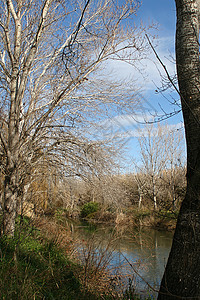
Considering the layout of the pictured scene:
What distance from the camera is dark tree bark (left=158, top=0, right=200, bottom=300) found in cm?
265

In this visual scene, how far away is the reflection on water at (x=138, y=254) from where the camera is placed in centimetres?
547

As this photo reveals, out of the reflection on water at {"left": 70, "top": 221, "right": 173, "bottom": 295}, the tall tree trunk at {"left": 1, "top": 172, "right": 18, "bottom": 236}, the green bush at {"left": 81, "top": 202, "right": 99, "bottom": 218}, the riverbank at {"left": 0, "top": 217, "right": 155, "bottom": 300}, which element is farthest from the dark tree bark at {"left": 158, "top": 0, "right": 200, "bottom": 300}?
the green bush at {"left": 81, "top": 202, "right": 99, "bottom": 218}

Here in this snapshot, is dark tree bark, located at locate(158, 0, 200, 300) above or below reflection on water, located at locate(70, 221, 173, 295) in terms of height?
above

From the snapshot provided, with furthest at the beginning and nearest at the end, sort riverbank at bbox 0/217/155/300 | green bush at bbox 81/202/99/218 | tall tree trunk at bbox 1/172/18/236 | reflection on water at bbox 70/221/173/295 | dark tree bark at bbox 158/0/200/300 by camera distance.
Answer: green bush at bbox 81/202/99/218 → tall tree trunk at bbox 1/172/18/236 → reflection on water at bbox 70/221/173/295 → riverbank at bbox 0/217/155/300 → dark tree bark at bbox 158/0/200/300

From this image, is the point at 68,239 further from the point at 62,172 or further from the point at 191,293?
the point at 191,293

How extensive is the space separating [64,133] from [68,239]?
3.03m

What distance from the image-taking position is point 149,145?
21.3 m

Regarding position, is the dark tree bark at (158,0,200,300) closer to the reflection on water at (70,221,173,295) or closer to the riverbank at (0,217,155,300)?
the riverbank at (0,217,155,300)

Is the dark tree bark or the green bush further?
the green bush

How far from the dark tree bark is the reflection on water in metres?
1.80

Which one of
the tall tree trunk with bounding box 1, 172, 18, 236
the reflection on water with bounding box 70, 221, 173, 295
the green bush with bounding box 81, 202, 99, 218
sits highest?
the tall tree trunk with bounding box 1, 172, 18, 236

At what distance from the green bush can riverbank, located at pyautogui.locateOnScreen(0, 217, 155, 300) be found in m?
12.6

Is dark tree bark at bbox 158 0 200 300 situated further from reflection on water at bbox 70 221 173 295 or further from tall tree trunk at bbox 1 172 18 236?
tall tree trunk at bbox 1 172 18 236

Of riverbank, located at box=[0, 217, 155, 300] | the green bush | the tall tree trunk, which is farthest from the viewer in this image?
the green bush
